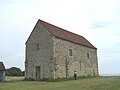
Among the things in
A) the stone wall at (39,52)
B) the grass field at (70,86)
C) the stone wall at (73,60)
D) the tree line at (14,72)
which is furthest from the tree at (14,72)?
the grass field at (70,86)

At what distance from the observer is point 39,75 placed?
3672 cm

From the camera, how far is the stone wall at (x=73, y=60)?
36.2 meters

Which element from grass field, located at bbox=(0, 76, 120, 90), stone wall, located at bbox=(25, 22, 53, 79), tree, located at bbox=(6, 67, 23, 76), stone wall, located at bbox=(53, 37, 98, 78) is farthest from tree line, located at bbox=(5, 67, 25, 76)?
grass field, located at bbox=(0, 76, 120, 90)

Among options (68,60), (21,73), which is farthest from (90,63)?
(21,73)

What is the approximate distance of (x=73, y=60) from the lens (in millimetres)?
40656

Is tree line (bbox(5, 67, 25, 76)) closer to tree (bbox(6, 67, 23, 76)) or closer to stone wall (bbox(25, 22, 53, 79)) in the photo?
tree (bbox(6, 67, 23, 76))

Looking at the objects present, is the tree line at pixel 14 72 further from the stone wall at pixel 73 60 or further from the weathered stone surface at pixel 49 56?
the weathered stone surface at pixel 49 56

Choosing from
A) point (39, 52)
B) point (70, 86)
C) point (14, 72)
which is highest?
point (39, 52)

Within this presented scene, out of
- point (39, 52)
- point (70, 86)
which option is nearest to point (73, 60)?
point (39, 52)

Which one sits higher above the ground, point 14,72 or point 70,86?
point 14,72

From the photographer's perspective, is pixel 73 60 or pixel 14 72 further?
pixel 14 72

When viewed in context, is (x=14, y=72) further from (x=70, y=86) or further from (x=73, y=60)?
(x=70, y=86)

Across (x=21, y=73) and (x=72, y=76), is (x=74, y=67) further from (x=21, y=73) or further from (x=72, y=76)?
(x=21, y=73)

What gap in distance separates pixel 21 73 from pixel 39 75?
104ft
